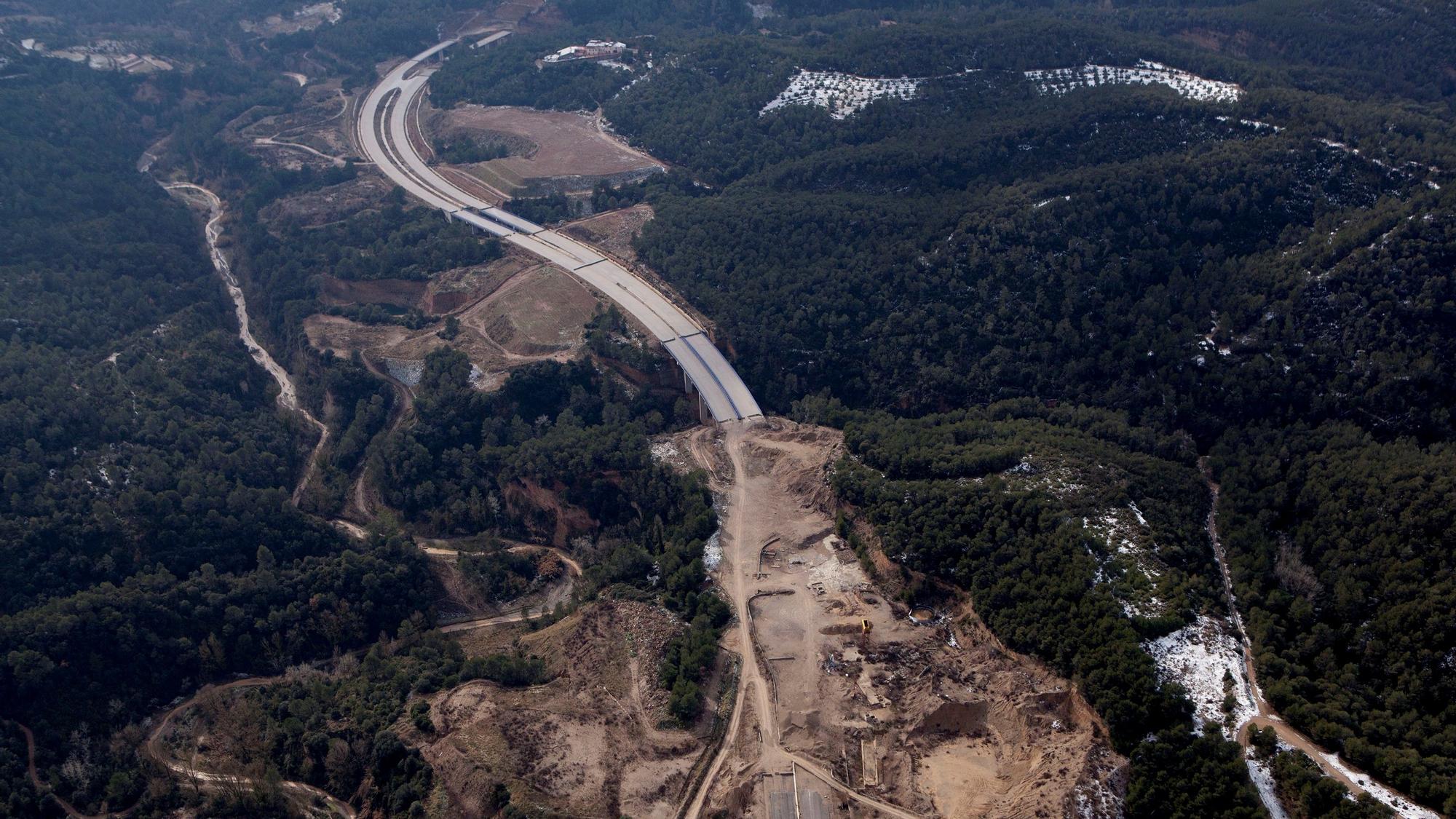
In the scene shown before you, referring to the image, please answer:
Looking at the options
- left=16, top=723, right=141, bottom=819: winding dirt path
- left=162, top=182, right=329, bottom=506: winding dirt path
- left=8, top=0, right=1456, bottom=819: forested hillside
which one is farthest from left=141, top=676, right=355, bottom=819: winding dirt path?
left=162, top=182, right=329, bottom=506: winding dirt path

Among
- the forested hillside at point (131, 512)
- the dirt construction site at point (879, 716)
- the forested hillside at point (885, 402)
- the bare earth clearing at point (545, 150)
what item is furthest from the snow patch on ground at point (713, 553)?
the bare earth clearing at point (545, 150)

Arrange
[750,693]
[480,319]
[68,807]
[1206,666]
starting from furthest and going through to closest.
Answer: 1. [480,319]
2. [750,693]
3. [68,807]
4. [1206,666]

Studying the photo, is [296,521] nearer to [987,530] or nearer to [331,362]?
[331,362]

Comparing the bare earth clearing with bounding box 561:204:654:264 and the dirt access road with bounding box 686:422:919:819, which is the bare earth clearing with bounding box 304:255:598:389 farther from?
the dirt access road with bounding box 686:422:919:819

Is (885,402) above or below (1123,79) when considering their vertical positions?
below

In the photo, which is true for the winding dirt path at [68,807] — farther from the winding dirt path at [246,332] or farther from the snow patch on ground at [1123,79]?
the snow patch on ground at [1123,79]

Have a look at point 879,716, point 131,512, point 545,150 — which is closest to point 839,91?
point 545,150

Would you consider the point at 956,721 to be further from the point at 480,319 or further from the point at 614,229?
the point at 614,229
